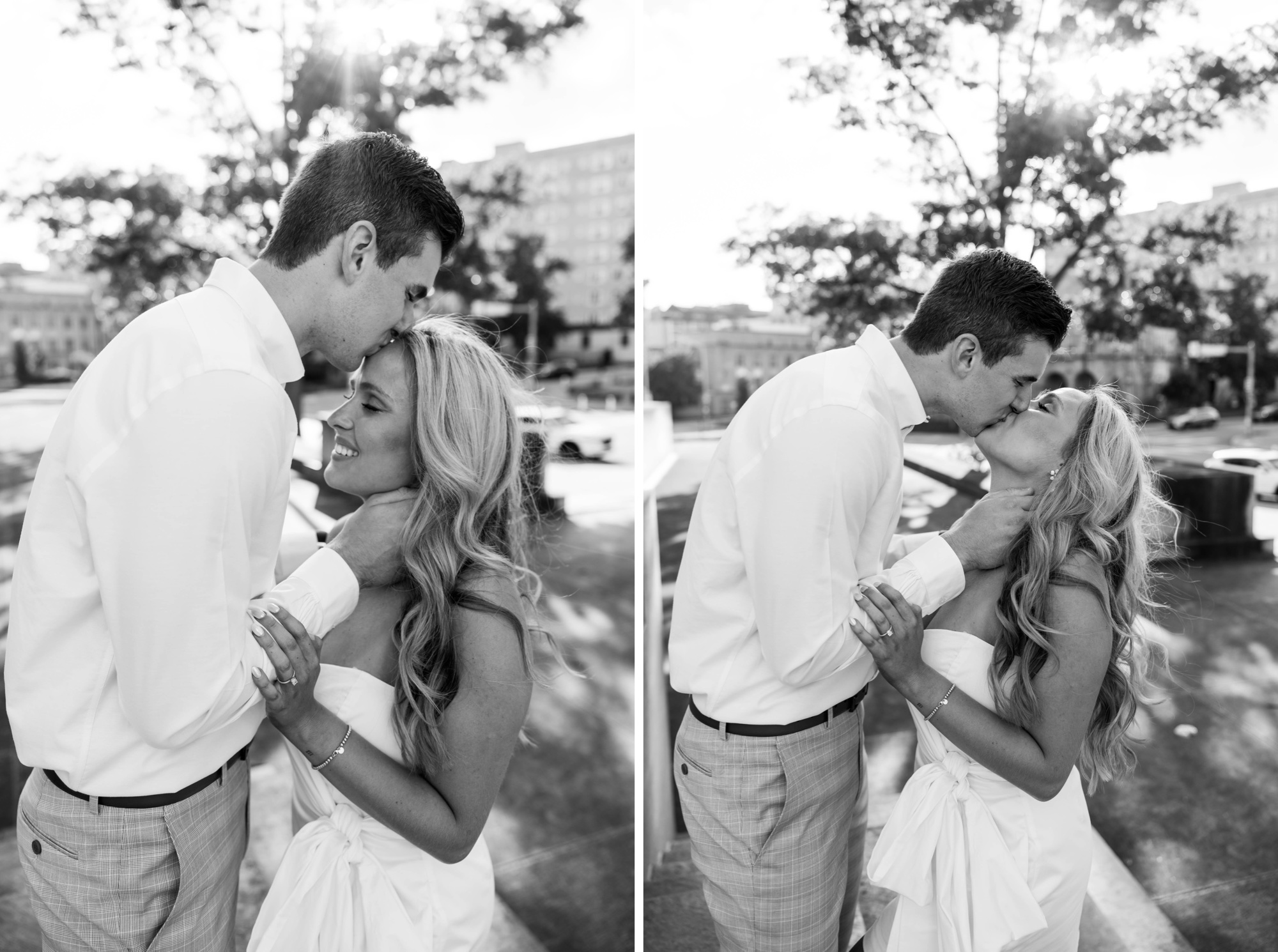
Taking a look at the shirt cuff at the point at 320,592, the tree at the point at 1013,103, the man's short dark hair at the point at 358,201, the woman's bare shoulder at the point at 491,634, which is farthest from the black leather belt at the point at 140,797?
the tree at the point at 1013,103

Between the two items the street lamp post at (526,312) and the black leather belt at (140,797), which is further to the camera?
the street lamp post at (526,312)

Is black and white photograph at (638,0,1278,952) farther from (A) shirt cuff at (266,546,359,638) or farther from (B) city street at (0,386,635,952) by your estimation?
(A) shirt cuff at (266,546,359,638)

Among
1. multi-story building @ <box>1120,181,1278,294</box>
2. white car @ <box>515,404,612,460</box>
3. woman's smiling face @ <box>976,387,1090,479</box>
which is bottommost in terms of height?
white car @ <box>515,404,612,460</box>

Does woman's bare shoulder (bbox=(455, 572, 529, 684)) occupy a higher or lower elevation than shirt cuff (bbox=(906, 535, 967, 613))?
lower

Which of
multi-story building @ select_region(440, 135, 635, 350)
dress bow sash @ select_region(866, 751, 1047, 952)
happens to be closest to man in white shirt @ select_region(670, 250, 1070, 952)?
dress bow sash @ select_region(866, 751, 1047, 952)

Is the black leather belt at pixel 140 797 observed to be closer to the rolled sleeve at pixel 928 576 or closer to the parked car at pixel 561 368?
the rolled sleeve at pixel 928 576

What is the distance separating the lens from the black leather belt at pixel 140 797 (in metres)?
1.44

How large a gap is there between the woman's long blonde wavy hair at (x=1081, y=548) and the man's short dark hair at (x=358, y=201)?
1312mm

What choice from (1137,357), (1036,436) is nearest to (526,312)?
(1137,357)

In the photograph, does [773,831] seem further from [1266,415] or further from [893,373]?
[1266,415]

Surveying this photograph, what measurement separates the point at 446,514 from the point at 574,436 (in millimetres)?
7455

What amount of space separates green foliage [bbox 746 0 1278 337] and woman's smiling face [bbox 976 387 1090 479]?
333 cm

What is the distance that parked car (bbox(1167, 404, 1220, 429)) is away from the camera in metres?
5.03

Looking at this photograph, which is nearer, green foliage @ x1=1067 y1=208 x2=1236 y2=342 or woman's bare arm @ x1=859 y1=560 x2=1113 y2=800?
woman's bare arm @ x1=859 y1=560 x2=1113 y2=800
